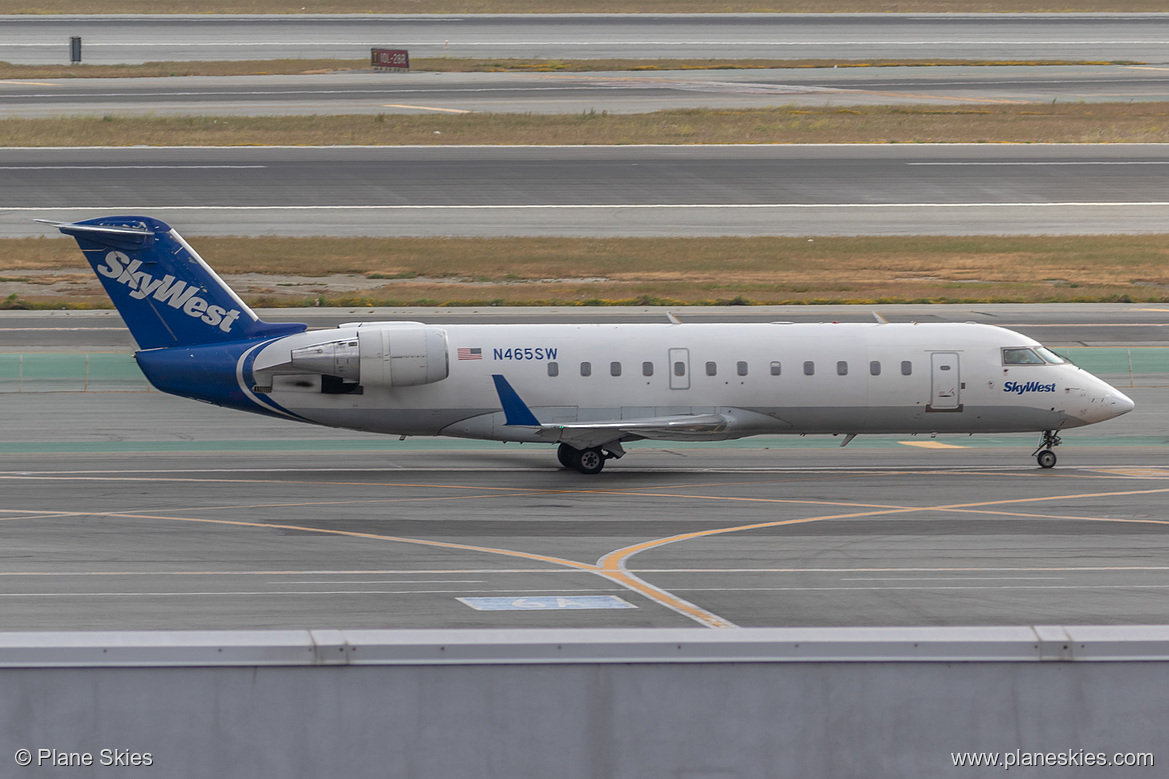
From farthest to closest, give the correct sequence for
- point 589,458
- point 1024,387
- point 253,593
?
point 1024,387 < point 589,458 < point 253,593

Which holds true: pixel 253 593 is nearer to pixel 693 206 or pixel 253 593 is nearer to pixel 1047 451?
pixel 1047 451

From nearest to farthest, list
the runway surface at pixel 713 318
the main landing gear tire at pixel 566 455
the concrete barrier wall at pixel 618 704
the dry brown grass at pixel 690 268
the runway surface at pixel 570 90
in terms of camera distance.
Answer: the concrete barrier wall at pixel 618 704 → the main landing gear tire at pixel 566 455 → the runway surface at pixel 713 318 → the dry brown grass at pixel 690 268 → the runway surface at pixel 570 90

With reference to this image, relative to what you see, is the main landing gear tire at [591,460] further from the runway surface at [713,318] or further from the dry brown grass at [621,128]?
the dry brown grass at [621,128]

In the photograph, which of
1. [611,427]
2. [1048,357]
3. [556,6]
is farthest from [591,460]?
[556,6]

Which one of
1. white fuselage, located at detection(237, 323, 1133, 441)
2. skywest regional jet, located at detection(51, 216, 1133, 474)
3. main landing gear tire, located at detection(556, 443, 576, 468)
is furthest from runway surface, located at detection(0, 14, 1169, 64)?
main landing gear tire, located at detection(556, 443, 576, 468)

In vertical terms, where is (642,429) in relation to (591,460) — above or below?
above

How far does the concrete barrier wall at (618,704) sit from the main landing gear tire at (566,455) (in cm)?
2476

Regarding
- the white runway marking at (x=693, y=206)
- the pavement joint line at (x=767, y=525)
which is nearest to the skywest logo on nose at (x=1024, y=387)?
the pavement joint line at (x=767, y=525)

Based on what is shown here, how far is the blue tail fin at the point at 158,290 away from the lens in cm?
3144

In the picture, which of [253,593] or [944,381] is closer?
[253,593]

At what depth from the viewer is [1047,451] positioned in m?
33.5

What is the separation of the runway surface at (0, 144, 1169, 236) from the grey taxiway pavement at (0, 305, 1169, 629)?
2602cm

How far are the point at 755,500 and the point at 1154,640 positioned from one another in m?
21.8

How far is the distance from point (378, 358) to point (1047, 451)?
17.3 m
